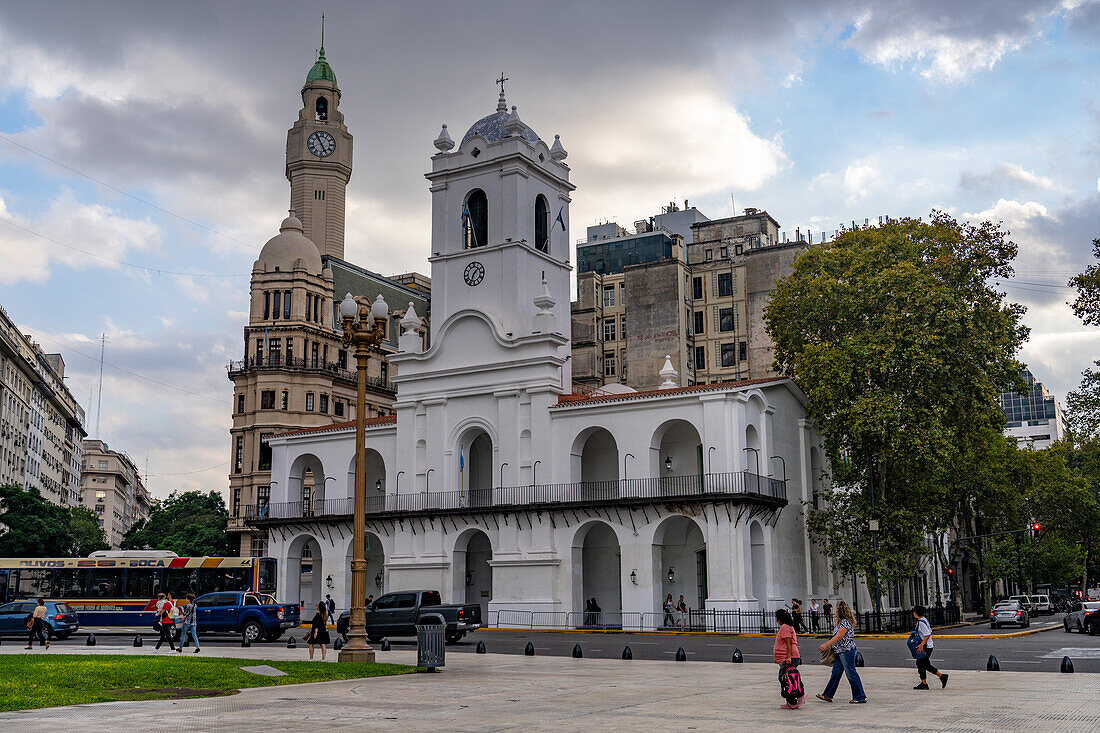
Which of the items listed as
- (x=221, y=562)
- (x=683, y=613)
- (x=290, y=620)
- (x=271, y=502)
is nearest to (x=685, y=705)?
(x=290, y=620)

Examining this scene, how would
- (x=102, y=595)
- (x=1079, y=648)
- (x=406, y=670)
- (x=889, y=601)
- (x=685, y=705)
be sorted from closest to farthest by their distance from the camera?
(x=685, y=705)
(x=406, y=670)
(x=1079, y=648)
(x=102, y=595)
(x=889, y=601)

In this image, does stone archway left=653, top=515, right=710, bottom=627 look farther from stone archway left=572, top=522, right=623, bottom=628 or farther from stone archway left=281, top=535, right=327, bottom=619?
stone archway left=281, top=535, right=327, bottom=619

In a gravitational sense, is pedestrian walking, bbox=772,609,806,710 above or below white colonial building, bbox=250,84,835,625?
below

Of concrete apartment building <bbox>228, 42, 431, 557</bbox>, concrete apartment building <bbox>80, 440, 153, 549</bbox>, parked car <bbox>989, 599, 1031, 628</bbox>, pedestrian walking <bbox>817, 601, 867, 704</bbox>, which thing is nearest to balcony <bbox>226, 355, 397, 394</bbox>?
concrete apartment building <bbox>228, 42, 431, 557</bbox>

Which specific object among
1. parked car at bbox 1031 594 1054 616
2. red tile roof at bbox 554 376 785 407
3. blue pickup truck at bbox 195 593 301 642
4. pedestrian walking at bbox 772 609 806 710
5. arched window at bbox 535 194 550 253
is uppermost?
arched window at bbox 535 194 550 253

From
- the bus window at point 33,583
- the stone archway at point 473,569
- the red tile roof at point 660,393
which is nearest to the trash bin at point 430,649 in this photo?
the red tile roof at point 660,393

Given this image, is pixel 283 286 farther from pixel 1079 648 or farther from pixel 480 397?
pixel 1079 648

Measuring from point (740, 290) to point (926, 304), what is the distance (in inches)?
1432

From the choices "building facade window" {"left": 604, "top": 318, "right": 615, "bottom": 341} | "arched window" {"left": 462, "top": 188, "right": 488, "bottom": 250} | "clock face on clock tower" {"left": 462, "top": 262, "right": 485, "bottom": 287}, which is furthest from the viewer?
"building facade window" {"left": 604, "top": 318, "right": 615, "bottom": 341}

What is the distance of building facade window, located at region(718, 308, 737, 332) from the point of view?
257 ft

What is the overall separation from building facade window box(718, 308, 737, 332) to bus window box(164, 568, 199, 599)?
47.5m

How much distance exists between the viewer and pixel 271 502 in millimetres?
54000

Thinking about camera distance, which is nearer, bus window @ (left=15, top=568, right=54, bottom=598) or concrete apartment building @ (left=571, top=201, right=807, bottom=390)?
bus window @ (left=15, top=568, right=54, bottom=598)

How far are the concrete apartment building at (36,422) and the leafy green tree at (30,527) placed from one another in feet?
27.9
